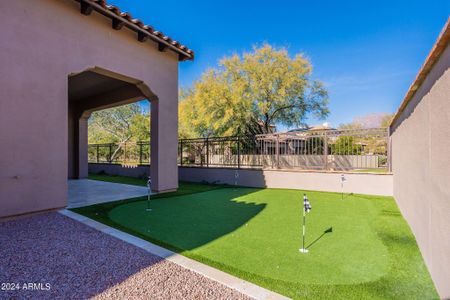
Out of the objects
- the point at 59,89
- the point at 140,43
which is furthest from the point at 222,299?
the point at 140,43

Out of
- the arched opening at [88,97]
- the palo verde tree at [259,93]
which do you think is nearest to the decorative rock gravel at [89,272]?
the arched opening at [88,97]

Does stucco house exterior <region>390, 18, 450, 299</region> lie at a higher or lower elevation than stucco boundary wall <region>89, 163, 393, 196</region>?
higher

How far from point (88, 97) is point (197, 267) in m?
12.7

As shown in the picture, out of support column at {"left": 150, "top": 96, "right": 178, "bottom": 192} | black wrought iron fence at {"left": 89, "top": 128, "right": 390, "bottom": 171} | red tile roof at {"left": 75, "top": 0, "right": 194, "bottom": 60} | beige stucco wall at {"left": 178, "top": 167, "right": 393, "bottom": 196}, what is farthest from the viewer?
black wrought iron fence at {"left": 89, "top": 128, "right": 390, "bottom": 171}

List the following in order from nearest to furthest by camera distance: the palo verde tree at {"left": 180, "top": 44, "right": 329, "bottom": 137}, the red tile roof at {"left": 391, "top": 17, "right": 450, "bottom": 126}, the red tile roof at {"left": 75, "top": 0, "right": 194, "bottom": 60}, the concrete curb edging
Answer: the red tile roof at {"left": 391, "top": 17, "right": 450, "bottom": 126}, the concrete curb edging, the red tile roof at {"left": 75, "top": 0, "right": 194, "bottom": 60}, the palo verde tree at {"left": 180, "top": 44, "right": 329, "bottom": 137}

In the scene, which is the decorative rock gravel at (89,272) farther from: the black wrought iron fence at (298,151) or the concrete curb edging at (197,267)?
the black wrought iron fence at (298,151)

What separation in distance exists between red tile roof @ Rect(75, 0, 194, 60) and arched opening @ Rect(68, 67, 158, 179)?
149 cm

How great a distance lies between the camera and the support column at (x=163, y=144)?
8.66 meters

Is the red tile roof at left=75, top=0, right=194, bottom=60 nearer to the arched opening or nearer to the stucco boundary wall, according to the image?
the arched opening

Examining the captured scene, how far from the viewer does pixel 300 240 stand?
439cm

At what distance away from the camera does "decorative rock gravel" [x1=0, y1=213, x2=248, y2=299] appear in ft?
8.71

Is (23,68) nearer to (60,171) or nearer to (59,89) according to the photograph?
(59,89)

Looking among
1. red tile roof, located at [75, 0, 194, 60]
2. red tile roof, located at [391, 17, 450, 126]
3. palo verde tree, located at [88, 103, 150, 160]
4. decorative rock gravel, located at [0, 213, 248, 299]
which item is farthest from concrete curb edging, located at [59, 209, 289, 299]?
palo verde tree, located at [88, 103, 150, 160]

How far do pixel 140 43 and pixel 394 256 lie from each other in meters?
8.80
